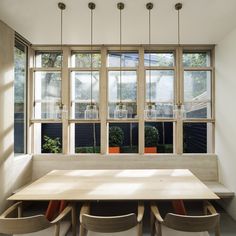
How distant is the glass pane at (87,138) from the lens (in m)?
4.21

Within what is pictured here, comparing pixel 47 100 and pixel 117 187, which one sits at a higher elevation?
pixel 47 100

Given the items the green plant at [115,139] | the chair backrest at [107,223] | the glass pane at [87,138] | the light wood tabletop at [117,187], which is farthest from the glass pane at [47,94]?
the chair backrest at [107,223]

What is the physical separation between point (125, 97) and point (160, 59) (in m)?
0.98

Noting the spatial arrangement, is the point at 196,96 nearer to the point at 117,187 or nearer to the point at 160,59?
the point at 160,59

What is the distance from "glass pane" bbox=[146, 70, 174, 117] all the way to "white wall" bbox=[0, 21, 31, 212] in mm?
2306

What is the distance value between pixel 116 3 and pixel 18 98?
222 centimetres

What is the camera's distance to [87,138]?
4270mm

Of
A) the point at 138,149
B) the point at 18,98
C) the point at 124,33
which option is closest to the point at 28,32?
the point at 18,98

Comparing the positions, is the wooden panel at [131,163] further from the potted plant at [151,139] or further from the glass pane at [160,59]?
the glass pane at [160,59]

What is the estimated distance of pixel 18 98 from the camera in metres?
3.74

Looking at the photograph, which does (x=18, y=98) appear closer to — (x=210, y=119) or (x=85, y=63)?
(x=85, y=63)

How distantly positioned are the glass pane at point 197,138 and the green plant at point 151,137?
0.54 metres

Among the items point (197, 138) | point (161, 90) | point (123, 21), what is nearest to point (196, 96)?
point (161, 90)

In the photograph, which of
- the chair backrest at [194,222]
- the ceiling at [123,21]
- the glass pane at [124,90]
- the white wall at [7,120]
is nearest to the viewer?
the chair backrest at [194,222]
